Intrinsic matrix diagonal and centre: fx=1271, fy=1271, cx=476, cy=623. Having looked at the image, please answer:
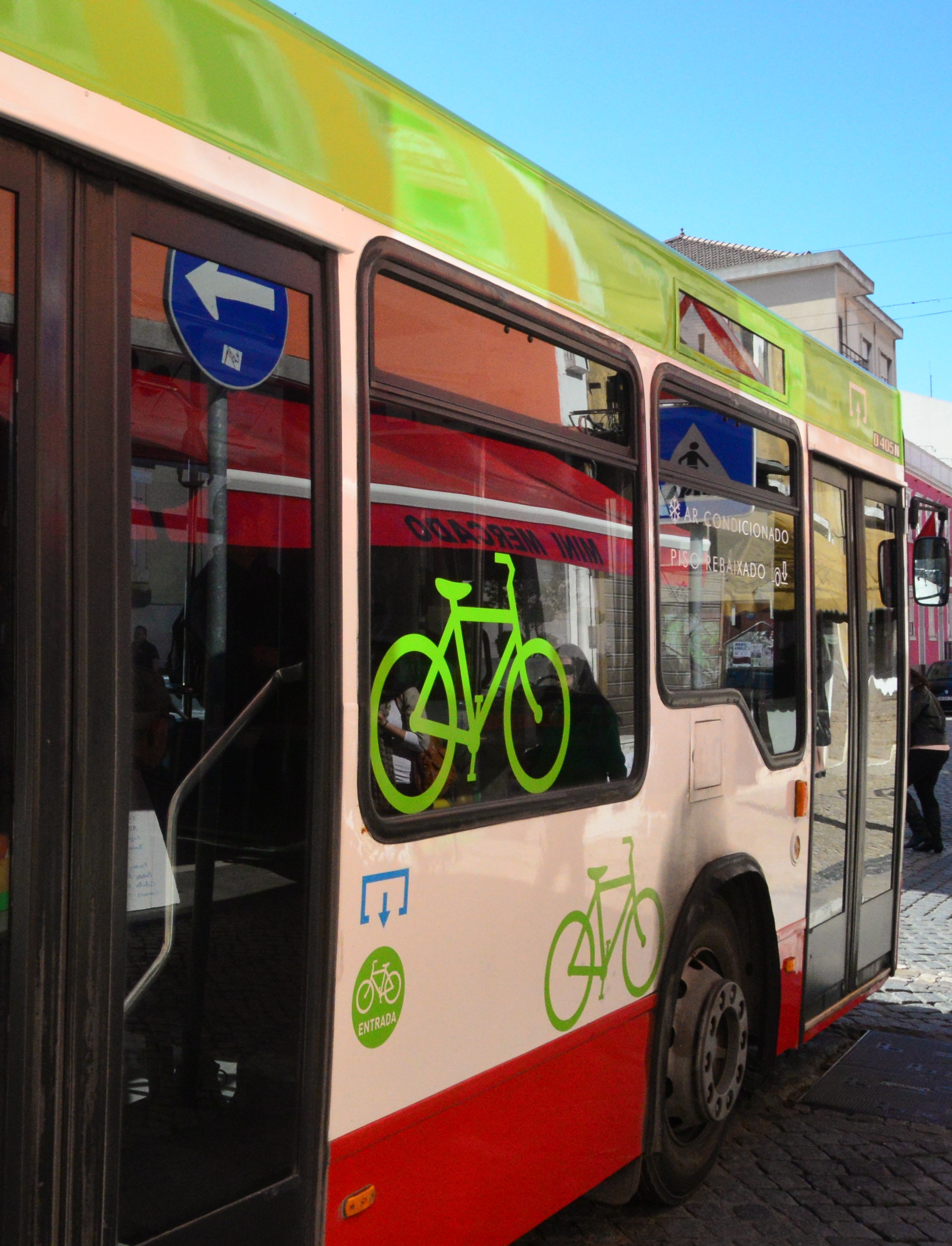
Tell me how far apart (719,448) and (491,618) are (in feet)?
5.28

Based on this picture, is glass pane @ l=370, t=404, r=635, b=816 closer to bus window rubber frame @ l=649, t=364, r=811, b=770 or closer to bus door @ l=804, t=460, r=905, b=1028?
bus window rubber frame @ l=649, t=364, r=811, b=770

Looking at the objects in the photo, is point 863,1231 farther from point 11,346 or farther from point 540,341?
point 11,346

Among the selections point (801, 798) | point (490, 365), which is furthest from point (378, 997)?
point (801, 798)

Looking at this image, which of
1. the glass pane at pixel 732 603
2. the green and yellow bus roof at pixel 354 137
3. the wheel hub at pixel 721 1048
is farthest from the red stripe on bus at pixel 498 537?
the wheel hub at pixel 721 1048

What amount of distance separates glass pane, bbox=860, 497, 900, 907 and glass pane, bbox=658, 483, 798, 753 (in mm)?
1060

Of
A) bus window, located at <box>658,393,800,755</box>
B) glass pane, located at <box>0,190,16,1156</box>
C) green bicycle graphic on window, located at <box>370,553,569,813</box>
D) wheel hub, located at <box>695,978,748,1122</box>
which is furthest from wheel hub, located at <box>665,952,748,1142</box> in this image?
glass pane, located at <box>0,190,16,1156</box>

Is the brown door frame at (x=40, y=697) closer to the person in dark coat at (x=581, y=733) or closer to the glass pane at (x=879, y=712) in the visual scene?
the person in dark coat at (x=581, y=733)

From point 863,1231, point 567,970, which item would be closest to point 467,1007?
point 567,970

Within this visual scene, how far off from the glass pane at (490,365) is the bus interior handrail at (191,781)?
68 cm

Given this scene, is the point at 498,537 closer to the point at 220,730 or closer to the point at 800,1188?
the point at 220,730

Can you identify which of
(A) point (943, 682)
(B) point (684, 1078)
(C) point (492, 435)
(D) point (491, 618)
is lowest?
(B) point (684, 1078)

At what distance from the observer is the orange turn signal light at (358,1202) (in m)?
2.52

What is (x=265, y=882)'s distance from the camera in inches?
93.7

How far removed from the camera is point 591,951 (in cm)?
338
